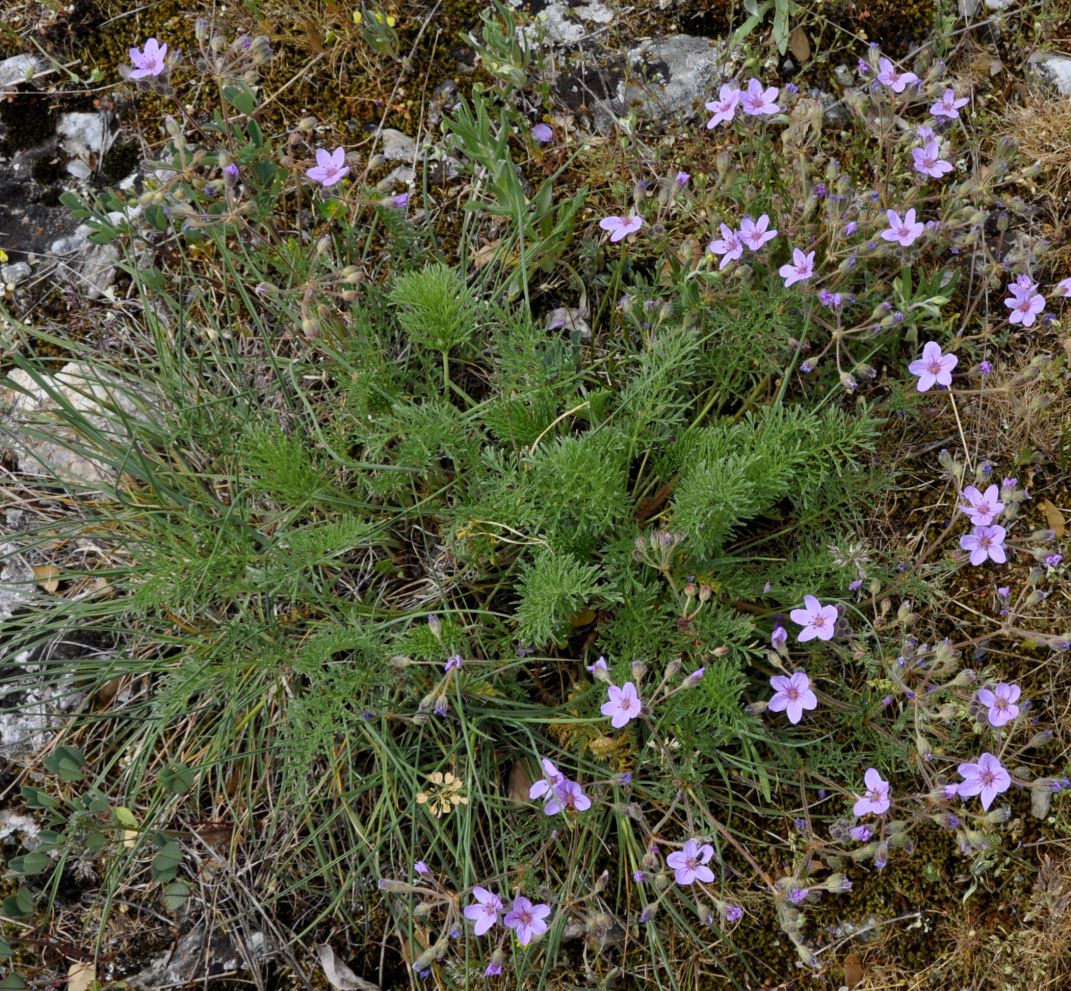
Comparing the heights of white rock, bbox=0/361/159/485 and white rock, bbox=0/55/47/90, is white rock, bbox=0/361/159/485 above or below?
below

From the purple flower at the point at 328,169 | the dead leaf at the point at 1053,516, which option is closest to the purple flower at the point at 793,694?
the dead leaf at the point at 1053,516

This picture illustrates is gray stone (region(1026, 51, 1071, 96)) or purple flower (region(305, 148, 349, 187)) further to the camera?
gray stone (region(1026, 51, 1071, 96))

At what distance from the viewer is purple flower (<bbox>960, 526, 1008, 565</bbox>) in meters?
2.37

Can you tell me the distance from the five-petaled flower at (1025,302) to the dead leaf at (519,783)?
5.86 feet

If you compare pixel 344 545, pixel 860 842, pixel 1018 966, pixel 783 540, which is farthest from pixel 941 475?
pixel 344 545

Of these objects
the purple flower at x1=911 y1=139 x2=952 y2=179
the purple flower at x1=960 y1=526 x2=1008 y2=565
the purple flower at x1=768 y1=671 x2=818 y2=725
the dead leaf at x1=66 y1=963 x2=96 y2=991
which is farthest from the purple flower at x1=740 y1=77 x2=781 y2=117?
the dead leaf at x1=66 y1=963 x2=96 y2=991

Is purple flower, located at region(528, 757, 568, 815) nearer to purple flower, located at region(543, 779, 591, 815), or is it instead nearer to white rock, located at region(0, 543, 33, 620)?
purple flower, located at region(543, 779, 591, 815)

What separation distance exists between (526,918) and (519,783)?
1.48 ft

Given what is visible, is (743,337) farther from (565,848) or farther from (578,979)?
(578,979)

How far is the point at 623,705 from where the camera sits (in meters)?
2.21

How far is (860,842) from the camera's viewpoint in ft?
8.24

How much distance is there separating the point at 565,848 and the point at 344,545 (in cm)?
98

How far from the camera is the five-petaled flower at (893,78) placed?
2.50 metres

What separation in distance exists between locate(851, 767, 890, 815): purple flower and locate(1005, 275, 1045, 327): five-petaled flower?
1.26m
